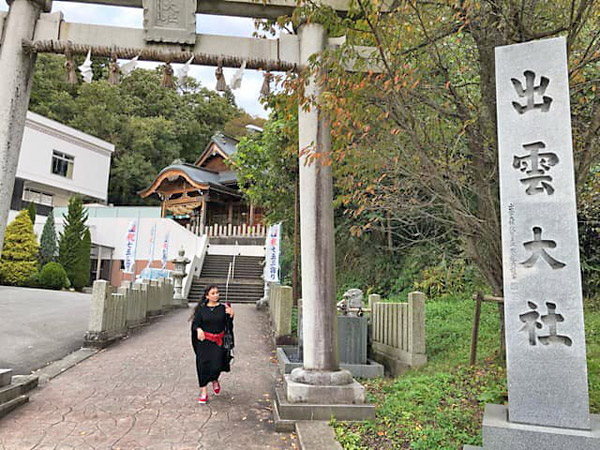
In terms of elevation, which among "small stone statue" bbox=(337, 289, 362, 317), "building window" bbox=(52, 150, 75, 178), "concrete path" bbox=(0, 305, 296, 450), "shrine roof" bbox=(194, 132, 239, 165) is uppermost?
"shrine roof" bbox=(194, 132, 239, 165)

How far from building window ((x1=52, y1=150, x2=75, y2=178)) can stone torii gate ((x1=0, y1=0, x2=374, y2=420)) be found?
2575cm

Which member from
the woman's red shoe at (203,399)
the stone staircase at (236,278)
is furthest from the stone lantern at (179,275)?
the woman's red shoe at (203,399)

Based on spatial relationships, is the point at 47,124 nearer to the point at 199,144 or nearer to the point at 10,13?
the point at 199,144

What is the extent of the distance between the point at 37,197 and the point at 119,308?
2239 centimetres

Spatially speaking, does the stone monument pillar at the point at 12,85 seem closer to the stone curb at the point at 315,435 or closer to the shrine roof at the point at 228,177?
the stone curb at the point at 315,435

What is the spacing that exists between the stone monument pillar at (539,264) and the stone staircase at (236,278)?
15292 mm

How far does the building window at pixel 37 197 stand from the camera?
2694 centimetres

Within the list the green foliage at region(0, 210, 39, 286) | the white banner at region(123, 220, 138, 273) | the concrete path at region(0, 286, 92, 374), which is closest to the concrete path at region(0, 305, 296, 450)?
the concrete path at region(0, 286, 92, 374)

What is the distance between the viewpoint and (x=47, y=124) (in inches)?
1059

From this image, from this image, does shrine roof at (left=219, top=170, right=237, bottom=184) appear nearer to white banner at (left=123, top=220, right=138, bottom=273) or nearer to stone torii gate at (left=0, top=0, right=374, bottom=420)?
white banner at (left=123, top=220, right=138, bottom=273)

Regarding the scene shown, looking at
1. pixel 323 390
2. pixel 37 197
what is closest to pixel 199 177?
pixel 37 197

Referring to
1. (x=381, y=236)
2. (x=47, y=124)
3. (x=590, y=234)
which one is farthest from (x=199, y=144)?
(x=590, y=234)

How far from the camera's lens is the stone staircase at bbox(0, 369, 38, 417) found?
4750 mm

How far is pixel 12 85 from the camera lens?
502 cm
